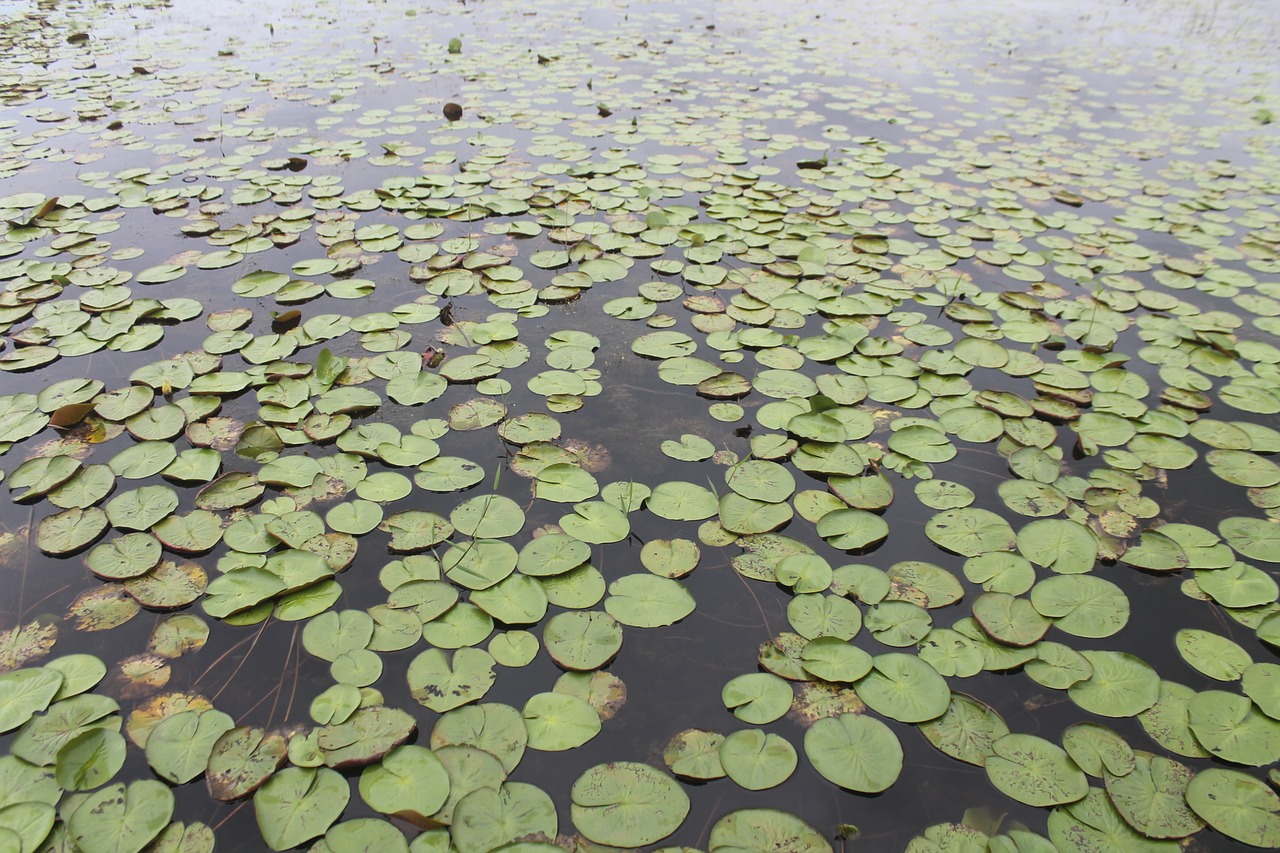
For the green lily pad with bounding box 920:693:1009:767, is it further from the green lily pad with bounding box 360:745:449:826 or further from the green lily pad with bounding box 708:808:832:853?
the green lily pad with bounding box 360:745:449:826

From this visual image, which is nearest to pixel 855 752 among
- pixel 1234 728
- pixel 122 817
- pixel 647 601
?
pixel 647 601

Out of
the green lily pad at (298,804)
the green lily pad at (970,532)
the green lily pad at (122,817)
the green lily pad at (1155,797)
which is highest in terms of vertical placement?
the green lily pad at (970,532)

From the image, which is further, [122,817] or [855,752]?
[855,752]

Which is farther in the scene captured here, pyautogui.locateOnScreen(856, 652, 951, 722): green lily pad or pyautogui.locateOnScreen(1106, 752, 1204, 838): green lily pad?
pyautogui.locateOnScreen(856, 652, 951, 722): green lily pad

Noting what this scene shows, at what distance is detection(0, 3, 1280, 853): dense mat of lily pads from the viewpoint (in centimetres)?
208

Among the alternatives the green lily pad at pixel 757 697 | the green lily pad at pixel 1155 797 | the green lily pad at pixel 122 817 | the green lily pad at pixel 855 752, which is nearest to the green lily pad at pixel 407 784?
the green lily pad at pixel 122 817

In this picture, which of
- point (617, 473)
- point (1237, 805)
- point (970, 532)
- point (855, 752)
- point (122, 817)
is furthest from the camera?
point (617, 473)

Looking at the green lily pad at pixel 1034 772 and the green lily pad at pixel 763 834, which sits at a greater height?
the green lily pad at pixel 1034 772

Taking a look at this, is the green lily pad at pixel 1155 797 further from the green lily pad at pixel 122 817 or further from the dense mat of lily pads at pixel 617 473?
the green lily pad at pixel 122 817

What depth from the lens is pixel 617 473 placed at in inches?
124

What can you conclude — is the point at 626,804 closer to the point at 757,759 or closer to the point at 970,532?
the point at 757,759

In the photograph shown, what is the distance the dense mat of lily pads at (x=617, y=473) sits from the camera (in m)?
2.08

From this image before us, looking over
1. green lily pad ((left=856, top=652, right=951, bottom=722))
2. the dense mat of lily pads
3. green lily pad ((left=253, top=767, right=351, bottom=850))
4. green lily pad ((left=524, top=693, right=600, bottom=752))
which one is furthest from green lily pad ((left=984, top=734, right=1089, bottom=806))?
green lily pad ((left=253, top=767, right=351, bottom=850))

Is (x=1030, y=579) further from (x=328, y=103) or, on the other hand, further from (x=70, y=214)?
(x=328, y=103)
